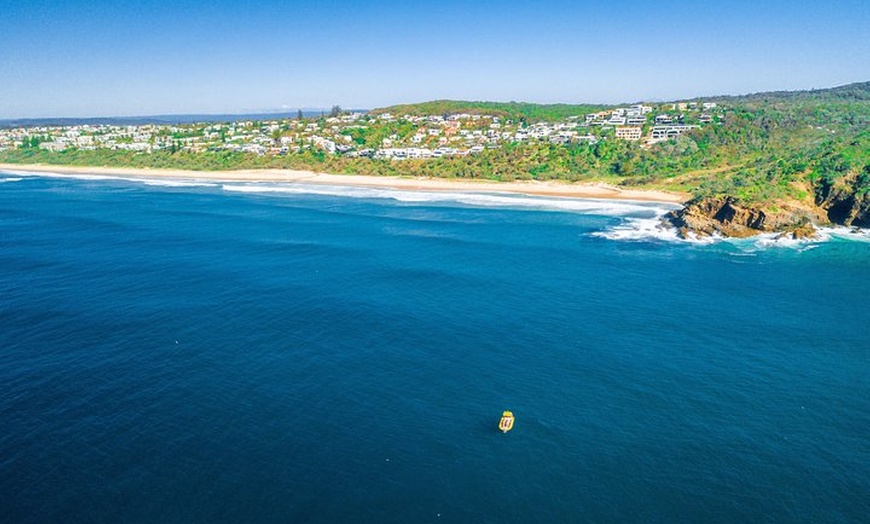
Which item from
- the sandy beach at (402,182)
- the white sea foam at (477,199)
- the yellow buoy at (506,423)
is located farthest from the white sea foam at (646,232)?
the yellow buoy at (506,423)

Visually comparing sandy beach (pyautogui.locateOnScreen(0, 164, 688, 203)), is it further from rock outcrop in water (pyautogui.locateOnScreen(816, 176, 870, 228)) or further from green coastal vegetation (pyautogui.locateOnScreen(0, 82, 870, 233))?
rock outcrop in water (pyautogui.locateOnScreen(816, 176, 870, 228))

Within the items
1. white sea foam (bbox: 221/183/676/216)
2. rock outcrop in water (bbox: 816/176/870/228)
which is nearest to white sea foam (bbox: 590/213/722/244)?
white sea foam (bbox: 221/183/676/216)

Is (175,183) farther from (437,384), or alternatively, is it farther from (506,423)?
(506,423)

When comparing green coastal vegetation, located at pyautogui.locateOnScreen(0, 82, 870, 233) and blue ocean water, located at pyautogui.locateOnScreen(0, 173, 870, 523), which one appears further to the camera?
green coastal vegetation, located at pyautogui.locateOnScreen(0, 82, 870, 233)

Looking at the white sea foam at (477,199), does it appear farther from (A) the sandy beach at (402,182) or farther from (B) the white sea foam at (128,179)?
(B) the white sea foam at (128,179)

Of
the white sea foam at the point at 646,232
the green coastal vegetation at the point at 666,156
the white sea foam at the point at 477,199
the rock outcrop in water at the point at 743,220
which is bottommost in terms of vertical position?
the white sea foam at the point at 646,232

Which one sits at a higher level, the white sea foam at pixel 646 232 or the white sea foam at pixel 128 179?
the white sea foam at pixel 128 179
